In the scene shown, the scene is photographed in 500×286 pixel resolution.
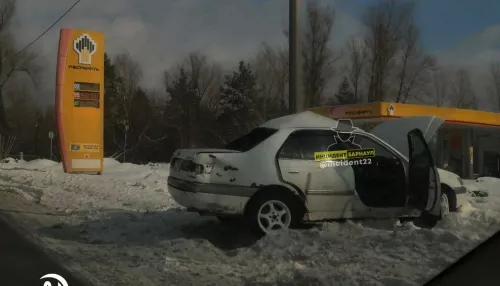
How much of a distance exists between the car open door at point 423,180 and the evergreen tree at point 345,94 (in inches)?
26.7

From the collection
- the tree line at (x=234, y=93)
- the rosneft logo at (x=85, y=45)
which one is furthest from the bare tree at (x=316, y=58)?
the rosneft logo at (x=85, y=45)

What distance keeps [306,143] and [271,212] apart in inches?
36.0

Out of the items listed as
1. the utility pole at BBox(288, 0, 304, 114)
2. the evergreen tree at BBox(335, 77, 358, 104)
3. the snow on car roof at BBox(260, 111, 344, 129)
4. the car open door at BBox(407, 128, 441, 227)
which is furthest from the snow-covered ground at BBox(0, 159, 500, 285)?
the utility pole at BBox(288, 0, 304, 114)

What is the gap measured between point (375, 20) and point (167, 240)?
11.5ft

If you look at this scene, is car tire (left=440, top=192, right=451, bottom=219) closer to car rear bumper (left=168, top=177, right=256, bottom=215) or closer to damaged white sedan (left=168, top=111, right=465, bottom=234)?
damaged white sedan (left=168, top=111, right=465, bottom=234)

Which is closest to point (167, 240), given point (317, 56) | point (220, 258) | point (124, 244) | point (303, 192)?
point (124, 244)

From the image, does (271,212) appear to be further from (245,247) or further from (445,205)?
(445,205)

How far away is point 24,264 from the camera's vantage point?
17.4ft

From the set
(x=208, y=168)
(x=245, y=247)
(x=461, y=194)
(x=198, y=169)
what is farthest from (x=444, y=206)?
(x=198, y=169)

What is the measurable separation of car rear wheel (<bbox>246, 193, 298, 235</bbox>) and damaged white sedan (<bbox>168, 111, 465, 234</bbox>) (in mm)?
12

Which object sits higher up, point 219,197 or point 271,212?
point 219,197

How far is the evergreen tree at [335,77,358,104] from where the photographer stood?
16.5 feet

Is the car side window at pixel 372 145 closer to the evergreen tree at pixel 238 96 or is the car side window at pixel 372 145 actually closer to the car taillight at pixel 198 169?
the evergreen tree at pixel 238 96

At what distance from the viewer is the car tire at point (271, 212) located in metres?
6.01
